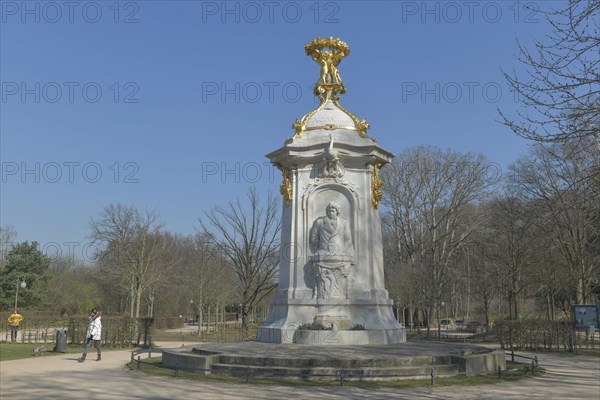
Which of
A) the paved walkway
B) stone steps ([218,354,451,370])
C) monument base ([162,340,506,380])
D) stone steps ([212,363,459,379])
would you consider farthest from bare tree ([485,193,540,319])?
stone steps ([212,363,459,379])

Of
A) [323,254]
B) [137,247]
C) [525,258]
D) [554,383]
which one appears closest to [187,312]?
[137,247]

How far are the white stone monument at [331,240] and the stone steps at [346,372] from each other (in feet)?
11.4

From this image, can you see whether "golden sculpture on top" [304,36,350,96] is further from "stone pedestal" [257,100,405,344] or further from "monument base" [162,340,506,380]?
"monument base" [162,340,506,380]

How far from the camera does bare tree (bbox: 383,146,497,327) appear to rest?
131 feet

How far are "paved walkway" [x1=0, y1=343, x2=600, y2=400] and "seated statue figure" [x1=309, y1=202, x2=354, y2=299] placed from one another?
5.48 m

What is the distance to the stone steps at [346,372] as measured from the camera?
11961 mm

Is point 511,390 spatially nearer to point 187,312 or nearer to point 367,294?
point 367,294

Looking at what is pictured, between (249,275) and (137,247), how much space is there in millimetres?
11784

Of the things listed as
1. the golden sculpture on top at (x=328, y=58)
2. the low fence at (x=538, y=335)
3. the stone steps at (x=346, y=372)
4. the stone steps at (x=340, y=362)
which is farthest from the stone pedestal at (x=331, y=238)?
the low fence at (x=538, y=335)

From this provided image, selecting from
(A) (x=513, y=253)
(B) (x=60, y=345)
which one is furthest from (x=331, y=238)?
(A) (x=513, y=253)

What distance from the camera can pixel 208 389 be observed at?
1094 centimetres

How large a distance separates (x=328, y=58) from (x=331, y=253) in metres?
7.12

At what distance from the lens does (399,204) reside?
41438 mm

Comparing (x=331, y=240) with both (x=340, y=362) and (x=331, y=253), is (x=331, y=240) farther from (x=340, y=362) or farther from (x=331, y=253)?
(x=340, y=362)
